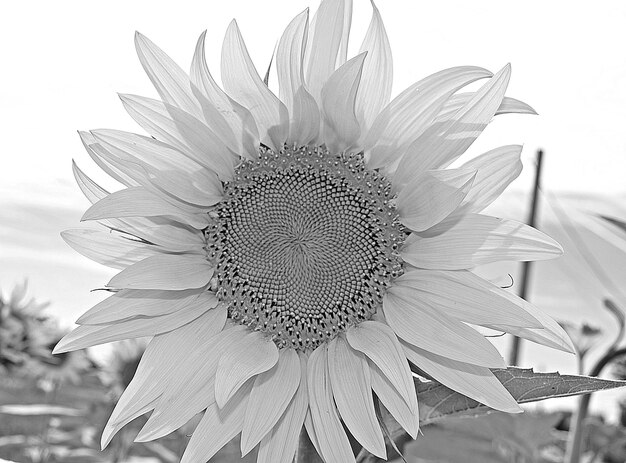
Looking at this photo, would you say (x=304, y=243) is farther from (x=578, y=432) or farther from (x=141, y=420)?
(x=141, y=420)

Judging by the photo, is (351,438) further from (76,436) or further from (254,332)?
(76,436)

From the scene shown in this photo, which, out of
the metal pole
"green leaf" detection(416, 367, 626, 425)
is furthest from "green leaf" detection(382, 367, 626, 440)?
the metal pole

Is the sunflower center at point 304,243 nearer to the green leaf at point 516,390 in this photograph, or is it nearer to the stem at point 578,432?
the green leaf at point 516,390

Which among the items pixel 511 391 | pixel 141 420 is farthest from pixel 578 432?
pixel 141 420

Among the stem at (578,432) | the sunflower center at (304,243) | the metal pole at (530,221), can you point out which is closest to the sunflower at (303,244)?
the sunflower center at (304,243)

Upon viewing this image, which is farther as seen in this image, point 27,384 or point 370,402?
point 27,384

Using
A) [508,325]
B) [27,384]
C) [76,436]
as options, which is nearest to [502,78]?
[508,325]

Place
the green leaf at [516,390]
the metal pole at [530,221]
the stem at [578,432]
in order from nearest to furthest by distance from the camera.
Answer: the green leaf at [516,390], the stem at [578,432], the metal pole at [530,221]
